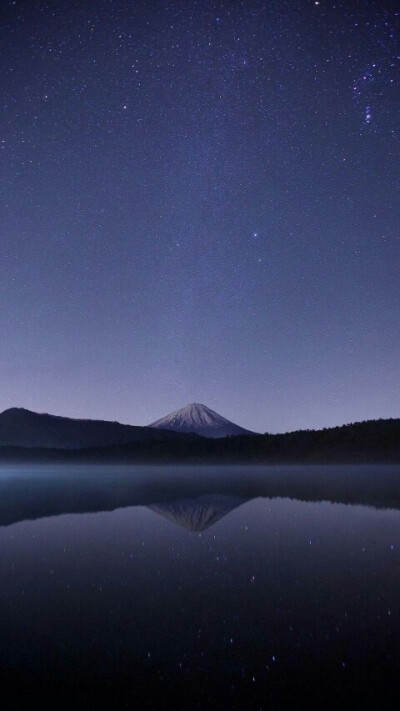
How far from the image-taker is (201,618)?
816 centimetres

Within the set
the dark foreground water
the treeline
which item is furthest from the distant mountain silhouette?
the dark foreground water

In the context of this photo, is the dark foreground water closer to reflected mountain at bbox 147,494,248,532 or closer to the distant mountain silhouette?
reflected mountain at bbox 147,494,248,532

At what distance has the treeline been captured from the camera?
3671 inches

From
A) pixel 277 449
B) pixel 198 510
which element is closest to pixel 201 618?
pixel 198 510

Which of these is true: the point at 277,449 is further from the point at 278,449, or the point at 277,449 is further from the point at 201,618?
the point at 201,618

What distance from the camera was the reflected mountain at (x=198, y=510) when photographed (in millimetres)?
18328

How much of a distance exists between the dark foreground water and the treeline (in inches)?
3217

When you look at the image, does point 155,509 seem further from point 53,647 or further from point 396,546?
point 53,647

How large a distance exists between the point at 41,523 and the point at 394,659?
16324mm

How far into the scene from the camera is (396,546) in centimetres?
1352

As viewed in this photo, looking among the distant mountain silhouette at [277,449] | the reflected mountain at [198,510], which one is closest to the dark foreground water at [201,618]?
the reflected mountain at [198,510]

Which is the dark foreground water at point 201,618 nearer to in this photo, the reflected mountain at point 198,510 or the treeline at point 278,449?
the reflected mountain at point 198,510

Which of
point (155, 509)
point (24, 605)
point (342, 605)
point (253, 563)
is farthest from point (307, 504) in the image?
point (24, 605)

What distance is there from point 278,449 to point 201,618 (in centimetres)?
11283
